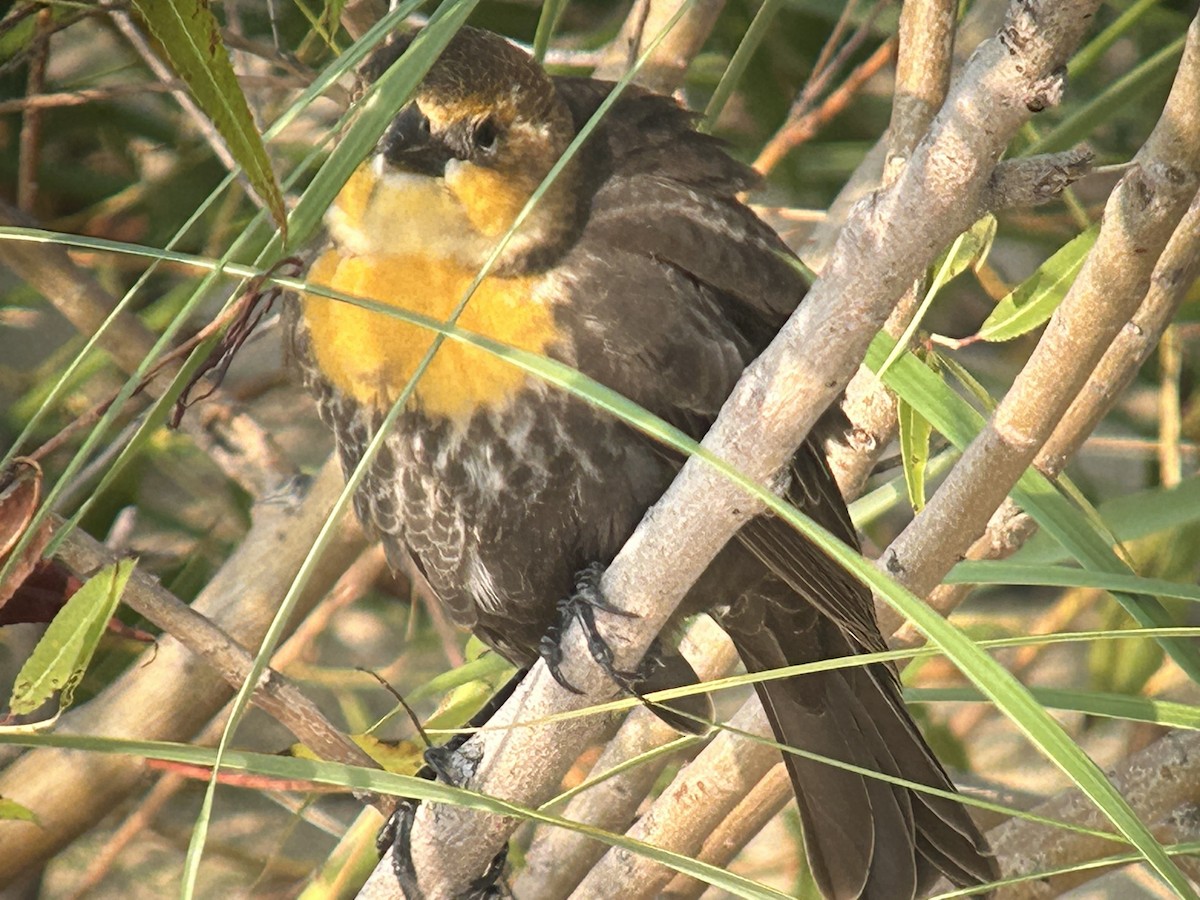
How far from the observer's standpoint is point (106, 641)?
6.68 ft

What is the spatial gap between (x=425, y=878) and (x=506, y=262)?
1.70 ft

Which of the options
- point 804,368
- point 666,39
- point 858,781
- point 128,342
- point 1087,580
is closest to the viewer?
point 804,368

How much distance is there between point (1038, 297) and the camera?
1.26 meters

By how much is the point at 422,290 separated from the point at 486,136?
0.47ft

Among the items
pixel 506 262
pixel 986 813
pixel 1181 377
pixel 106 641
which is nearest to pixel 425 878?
pixel 506 262

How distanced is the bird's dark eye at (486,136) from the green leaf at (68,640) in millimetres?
499

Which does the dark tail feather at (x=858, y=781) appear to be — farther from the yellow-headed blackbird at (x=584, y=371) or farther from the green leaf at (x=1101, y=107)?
the green leaf at (x=1101, y=107)


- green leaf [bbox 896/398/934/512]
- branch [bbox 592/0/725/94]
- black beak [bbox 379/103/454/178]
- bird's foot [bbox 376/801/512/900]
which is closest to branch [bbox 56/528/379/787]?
bird's foot [bbox 376/801/512/900]

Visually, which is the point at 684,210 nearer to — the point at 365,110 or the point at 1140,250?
the point at 1140,250

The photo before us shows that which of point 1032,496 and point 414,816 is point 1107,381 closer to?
point 1032,496

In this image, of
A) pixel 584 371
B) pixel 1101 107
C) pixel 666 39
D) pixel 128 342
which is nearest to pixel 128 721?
pixel 128 342

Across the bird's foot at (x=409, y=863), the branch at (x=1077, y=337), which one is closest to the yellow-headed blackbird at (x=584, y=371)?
the branch at (x=1077, y=337)

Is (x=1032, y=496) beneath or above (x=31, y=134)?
above

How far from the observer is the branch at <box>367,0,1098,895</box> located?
835mm
